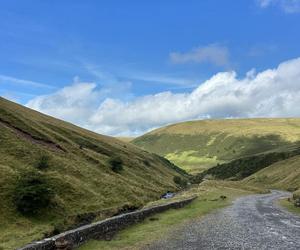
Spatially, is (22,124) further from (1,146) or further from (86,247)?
(86,247)

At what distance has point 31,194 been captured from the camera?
48719 millimetres

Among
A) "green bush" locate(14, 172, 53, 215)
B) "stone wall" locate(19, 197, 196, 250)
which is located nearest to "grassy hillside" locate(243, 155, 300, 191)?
"green bush" locate(14, 172, 53, 215)

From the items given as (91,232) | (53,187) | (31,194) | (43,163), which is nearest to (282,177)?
(43,163)

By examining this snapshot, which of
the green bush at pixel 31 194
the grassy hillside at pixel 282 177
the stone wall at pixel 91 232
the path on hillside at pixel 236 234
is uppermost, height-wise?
the grassy hillside at pixel 282 177

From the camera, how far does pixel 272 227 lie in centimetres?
3856

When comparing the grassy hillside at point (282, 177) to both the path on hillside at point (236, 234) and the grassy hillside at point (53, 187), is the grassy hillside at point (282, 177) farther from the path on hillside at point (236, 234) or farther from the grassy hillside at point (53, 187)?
the path on hillside at point (236, 234)

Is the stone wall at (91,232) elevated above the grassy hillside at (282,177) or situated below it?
below

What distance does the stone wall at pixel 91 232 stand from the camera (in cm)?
2412

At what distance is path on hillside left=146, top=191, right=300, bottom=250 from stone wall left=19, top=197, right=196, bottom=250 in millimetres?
4238

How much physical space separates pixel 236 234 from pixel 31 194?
2408cm

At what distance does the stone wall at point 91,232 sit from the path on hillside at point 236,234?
13.9 ft

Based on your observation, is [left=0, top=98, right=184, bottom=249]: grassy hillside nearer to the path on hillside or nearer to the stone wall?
the stone wall

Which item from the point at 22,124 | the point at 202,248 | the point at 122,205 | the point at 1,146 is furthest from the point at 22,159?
the point at 202,248

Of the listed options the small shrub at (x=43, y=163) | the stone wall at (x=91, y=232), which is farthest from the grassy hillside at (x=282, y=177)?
the stone wall at (x=91, y=232)
